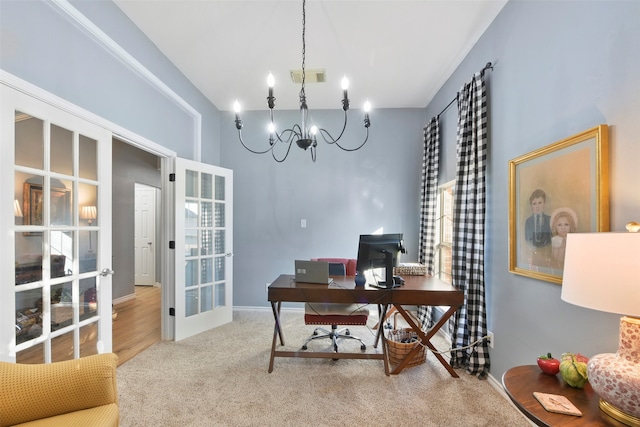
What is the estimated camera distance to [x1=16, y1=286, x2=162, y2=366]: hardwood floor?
5.91 ft

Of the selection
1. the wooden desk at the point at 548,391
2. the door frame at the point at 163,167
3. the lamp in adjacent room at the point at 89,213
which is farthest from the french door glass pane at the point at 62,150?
the wooden desk at the point at 548,391

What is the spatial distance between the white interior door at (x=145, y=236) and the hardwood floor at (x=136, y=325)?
2.41 feet

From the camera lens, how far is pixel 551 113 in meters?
1.66

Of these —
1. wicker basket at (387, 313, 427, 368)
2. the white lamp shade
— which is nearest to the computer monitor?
wicker basket at (387, 313, 427, 368)

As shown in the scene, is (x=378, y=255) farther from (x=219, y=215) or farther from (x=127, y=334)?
(x=127, y=334)

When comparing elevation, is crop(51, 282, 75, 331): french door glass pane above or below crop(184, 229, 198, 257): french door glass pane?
below

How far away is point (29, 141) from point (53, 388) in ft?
4.42

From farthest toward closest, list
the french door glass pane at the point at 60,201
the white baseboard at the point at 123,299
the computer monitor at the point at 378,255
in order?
the white baseboard at the point at 123,299 < the computer monitor at the point at 378,255 < the french door glass pane at the point at 60,201

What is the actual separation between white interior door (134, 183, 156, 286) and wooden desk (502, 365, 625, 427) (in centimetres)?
604

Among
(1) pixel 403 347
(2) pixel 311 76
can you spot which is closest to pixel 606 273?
(1) pixel 403 347

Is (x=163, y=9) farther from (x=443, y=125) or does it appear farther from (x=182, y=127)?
(x=443, y=125)

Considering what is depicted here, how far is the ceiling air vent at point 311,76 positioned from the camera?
296cm

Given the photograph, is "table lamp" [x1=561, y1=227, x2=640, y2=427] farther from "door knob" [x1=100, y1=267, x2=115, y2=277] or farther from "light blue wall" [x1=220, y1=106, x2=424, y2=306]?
"light blue wall" [x1=220, y1=106, x2=424, y2=306]

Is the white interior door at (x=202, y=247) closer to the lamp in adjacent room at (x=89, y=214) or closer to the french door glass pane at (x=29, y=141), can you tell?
the lamp in adjacent room at (x=89, y=214)
